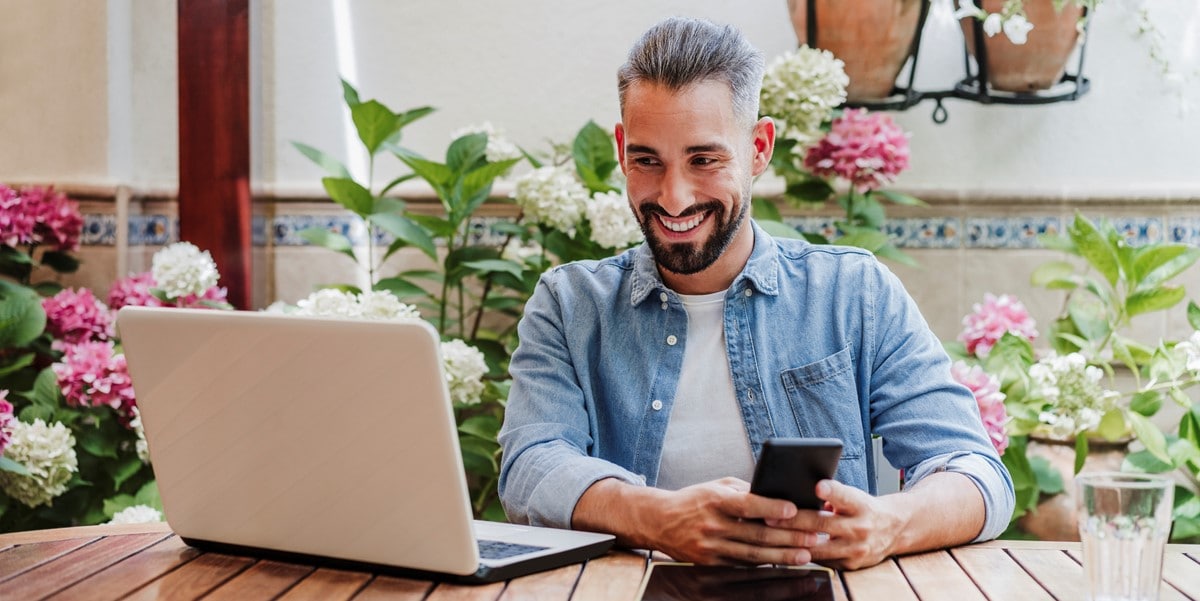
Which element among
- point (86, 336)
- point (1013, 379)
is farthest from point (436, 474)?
point (86, 336)

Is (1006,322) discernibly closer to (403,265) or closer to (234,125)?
(403,265)

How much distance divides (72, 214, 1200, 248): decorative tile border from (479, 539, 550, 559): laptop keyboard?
1.32m

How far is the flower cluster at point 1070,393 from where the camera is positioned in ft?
6.81

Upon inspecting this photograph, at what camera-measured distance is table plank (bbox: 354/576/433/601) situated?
1.05 m

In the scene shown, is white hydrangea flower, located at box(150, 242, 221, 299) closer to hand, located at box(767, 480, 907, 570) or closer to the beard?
the beard

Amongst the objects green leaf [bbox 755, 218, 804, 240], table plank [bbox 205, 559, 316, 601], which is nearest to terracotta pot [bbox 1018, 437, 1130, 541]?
green leaf [bbox 755, 218, 804, 240]

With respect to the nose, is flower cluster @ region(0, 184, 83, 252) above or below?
below

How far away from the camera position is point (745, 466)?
1.52 meters

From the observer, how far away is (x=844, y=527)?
113 cm

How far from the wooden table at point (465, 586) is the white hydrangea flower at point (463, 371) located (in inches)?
37.7

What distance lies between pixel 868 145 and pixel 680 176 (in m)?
0.94

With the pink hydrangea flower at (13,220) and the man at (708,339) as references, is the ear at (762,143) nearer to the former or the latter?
the man at (708,339)

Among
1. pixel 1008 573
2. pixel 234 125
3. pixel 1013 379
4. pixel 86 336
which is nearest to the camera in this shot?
pixel 1008 573

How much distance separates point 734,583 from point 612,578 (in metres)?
0.12
